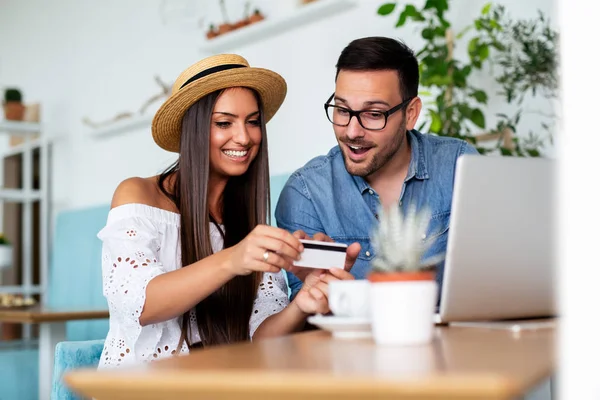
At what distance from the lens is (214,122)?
195cm

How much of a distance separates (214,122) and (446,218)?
631 mm

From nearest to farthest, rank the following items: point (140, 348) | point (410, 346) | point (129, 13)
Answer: point (410, 346) → point (140, 348) → point (129, 13)

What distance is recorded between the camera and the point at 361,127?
2002 mm

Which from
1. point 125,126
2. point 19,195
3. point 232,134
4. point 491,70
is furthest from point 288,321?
point 19,195

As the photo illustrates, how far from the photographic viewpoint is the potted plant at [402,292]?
0.93 meters

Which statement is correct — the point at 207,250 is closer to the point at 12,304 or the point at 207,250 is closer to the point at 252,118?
the point at 252,118

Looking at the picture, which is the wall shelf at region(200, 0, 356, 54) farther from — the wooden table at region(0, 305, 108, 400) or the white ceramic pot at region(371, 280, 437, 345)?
the white ceramic pot at region(371, 280, 437, 345)

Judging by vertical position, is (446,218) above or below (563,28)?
below

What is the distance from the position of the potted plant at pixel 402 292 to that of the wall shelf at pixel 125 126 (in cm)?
346

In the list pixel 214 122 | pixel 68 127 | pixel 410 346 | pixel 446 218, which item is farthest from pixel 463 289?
pixel 68 127

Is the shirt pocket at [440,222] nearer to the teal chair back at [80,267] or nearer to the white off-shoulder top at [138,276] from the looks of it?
the white off-shoulder top at [138,276]

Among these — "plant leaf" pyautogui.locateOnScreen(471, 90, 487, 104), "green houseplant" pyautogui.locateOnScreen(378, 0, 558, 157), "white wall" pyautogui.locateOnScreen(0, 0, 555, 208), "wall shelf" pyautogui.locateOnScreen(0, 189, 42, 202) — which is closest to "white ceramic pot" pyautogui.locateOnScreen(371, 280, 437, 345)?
"green houseplant" pyautogui.locateOnScreen(378, 0, 558, 157)

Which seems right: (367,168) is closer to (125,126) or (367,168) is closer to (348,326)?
(348,326)

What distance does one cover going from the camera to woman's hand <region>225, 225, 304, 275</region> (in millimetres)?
1274
